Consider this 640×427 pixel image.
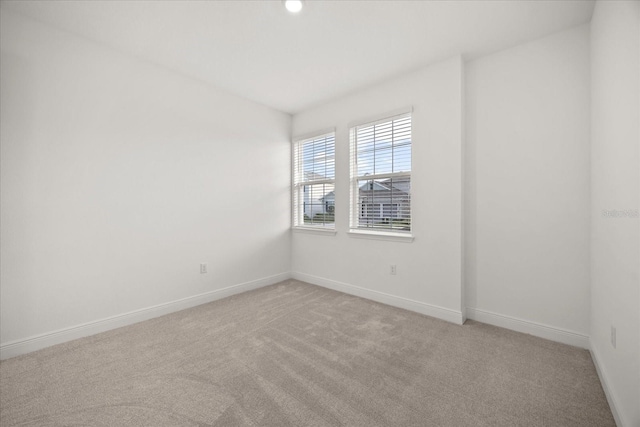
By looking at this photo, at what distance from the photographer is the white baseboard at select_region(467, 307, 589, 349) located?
2.22m

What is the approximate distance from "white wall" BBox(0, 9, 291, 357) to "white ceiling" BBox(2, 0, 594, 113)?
0.30 meters

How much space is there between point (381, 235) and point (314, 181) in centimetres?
139

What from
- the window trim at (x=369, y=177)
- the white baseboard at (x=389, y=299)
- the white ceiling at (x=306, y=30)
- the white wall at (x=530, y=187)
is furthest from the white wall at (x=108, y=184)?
the white wall at (x=530, y=187)

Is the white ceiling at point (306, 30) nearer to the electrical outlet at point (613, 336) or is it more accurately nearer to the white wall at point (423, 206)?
the white wall at point (423, 206)

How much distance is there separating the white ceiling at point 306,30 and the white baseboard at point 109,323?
2568mm

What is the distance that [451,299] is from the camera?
2.73 metres

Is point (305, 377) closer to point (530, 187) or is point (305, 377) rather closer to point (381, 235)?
point (381, 235)

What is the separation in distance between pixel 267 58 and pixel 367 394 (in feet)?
9.80

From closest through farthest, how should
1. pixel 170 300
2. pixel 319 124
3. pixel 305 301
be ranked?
pixel 170 300, pixel 305 301, pixel 319 124

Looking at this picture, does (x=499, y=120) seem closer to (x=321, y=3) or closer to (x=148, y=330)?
(x=321, y=3)

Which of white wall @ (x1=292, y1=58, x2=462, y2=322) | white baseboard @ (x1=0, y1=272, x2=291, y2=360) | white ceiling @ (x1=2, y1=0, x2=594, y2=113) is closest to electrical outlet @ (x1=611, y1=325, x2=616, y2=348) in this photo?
white wall @ (x1=292, y1=58, x2=462, y2=322)

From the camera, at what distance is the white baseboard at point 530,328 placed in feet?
7.30

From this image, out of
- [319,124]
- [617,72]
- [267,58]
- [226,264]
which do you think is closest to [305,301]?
[226,264]

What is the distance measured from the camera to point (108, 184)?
8.32 ft
